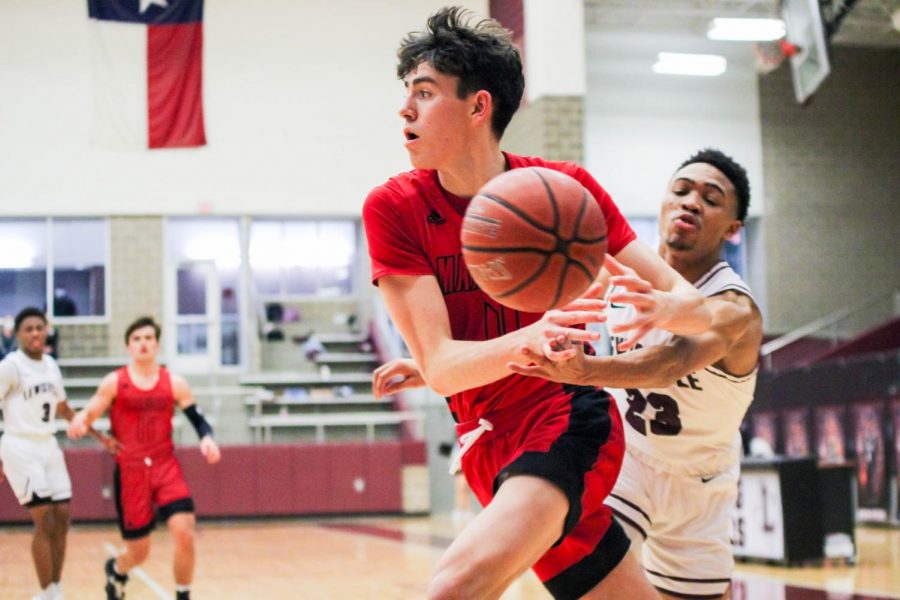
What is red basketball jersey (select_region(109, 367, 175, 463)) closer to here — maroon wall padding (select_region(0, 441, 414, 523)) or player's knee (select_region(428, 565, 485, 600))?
player's knee (select_region(428, 565, 485, 600))

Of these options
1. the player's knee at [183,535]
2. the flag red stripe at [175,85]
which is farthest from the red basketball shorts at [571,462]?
the flag red stripe at [175,85]

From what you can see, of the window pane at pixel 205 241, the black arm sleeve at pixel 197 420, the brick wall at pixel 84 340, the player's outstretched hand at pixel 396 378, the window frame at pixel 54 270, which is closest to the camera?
the player's outstretched hand at pixel 396 378

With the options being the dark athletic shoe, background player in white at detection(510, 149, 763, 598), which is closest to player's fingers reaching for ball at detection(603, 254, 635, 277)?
background player in white at detection(510, 149, 763, 598)

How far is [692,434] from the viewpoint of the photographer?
4160 mm

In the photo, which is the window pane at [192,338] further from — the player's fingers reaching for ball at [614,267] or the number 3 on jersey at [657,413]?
the player's fingers reaching for ball at [614,267]

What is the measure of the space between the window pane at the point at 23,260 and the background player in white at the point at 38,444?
11.7 metres

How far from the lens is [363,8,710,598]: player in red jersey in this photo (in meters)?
3.00

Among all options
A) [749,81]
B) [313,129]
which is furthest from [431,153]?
[749,81]

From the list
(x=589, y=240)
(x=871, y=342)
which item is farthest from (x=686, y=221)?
(x=871, y=342)

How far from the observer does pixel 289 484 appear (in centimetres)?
1648

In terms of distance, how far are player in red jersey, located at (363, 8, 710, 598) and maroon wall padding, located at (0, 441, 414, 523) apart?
1350 centimetres

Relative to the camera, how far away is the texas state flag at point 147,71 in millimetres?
18969

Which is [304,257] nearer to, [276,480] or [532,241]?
[276,480]

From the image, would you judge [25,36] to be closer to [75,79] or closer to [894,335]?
[75,79]
